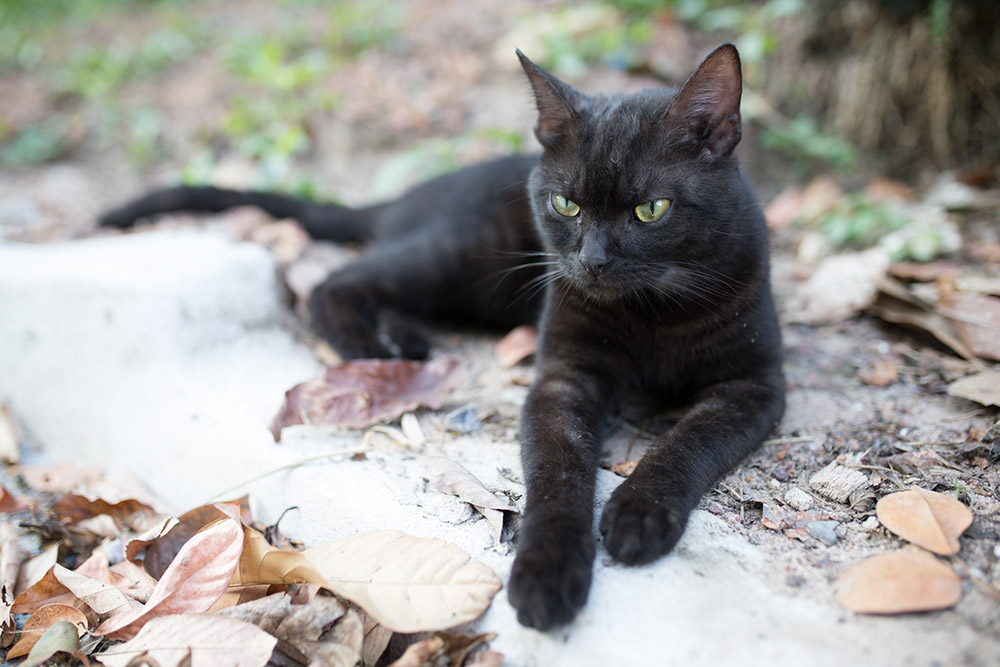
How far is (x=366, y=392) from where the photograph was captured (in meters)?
2.14

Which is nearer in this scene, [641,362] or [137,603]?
[137,603]

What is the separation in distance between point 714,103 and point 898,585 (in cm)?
115

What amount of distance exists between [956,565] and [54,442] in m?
2.62

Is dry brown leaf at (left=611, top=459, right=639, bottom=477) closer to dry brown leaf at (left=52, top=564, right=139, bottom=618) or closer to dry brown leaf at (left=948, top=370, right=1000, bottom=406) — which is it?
dry brown leaf at (left=948, top=370, right=1000, bottom=406)

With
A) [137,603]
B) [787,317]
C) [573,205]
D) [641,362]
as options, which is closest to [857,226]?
[787,317]

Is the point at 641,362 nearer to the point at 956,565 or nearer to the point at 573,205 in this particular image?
the point at 573,205

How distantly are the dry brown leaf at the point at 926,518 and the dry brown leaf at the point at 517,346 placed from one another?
1.21 meters

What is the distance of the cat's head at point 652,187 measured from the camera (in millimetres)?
1748

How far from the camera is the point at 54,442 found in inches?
95.7

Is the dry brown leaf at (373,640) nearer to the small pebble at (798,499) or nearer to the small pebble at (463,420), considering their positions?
the small pebble at (463,420)

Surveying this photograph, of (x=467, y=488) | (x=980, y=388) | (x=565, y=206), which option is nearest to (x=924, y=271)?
(x=980, y=388)

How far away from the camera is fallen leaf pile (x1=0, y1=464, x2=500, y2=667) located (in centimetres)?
136

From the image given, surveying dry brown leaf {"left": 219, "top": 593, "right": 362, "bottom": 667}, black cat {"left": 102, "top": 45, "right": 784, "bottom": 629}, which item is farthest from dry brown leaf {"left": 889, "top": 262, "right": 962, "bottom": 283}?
dry brown leaf {"left": 219, "top": 593, "right": 362, "bottom": 667}

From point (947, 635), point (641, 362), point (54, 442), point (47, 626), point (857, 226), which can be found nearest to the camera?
point (947, 635)
